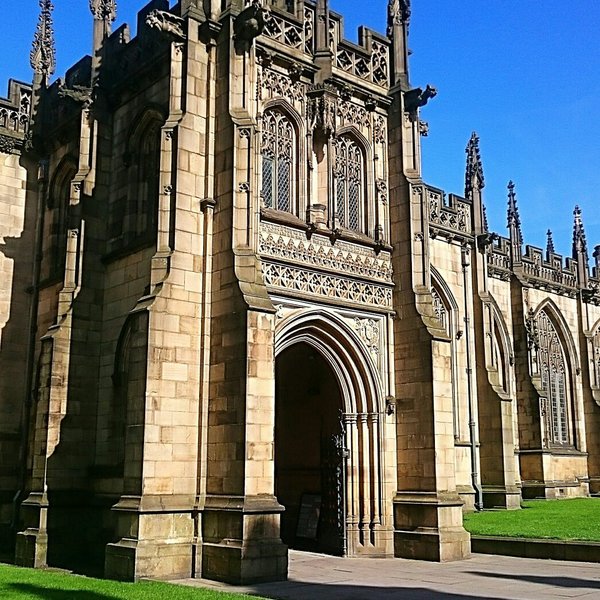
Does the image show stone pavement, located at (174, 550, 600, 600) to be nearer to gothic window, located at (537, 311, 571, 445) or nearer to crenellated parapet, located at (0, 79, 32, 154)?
crenellated parapet, located at (0, 79, 32, 154)

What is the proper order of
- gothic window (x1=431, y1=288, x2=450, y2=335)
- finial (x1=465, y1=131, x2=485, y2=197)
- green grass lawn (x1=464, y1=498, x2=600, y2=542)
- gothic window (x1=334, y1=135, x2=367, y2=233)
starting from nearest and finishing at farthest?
green grass lawn (x1=464, y1=498, x2=600, y2=542) < gothic window (x1=334, y1=135, x2=367, y2=233) < gothic window (x1=431, y1=288, x2=450, y2=335) < finial (x1=465, y1=131, x2=485, y2=197)

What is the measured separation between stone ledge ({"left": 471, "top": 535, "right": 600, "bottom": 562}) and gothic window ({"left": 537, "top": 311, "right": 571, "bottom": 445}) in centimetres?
2020

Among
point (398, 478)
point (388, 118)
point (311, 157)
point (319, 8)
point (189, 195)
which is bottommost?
point (398, 478)

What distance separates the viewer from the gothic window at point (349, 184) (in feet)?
69.2

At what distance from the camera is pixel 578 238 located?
44750mm

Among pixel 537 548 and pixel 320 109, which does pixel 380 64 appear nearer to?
pixel 320 109

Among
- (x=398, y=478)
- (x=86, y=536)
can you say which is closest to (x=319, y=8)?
(x=398, y=478)

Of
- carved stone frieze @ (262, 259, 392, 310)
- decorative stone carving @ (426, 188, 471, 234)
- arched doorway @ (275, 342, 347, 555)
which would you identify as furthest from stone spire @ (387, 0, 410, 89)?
decorative stone carving @ (426, 188, 471, 234)

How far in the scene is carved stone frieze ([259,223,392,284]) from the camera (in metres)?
18.7

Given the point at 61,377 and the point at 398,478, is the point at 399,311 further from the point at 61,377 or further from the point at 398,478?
the point at 61,377

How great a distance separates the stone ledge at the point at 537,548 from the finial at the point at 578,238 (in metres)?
27.0

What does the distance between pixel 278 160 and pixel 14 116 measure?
370 inches

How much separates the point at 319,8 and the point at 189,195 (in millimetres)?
6863

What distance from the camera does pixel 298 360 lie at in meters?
23.0
